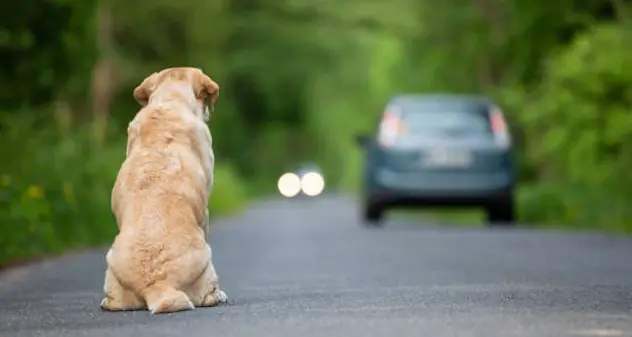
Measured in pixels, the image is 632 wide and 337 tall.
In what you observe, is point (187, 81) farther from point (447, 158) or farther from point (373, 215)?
point (373, 215)

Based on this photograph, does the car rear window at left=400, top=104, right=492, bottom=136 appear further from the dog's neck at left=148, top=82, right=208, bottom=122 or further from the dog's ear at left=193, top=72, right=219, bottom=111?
the dog's neck at left=148, top=82, right=208, bottom=122

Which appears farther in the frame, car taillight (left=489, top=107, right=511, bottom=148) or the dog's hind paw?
car taillight (left=489, top=107, right=511, bottom=148)

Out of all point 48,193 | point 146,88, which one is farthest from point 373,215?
point 146,88

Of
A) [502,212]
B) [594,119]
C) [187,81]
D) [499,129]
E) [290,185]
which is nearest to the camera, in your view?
[187,81]

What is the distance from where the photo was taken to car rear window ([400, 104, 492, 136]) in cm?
2048

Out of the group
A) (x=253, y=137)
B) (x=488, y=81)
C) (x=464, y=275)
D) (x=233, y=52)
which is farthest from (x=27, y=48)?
(x=253, y=137)

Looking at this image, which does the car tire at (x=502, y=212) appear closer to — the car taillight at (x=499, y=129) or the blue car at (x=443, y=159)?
the blue car at (x=443, y=159)

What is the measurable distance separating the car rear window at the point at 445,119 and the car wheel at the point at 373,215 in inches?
48.0

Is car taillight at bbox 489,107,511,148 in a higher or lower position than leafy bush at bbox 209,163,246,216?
higher

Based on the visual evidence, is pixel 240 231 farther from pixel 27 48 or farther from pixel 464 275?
pixel 464 275

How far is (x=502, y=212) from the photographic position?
20.8 meters

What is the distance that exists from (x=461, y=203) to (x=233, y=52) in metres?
22.8

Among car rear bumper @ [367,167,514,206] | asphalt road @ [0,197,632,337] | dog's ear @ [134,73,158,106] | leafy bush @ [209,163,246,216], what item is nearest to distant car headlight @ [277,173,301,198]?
leafy bush @ [209,163,246,216]

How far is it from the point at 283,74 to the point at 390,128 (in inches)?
889
